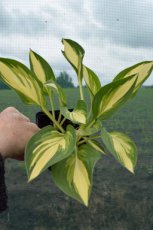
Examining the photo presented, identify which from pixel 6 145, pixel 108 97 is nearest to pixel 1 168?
pixel 6 145

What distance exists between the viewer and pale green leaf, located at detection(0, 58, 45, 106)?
0.36 m

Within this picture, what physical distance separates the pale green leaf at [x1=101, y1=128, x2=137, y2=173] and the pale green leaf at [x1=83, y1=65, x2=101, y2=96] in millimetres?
45

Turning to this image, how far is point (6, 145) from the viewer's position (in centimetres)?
41

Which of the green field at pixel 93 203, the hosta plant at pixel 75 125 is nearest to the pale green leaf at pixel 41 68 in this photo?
the hosta plant at pixel 75 125

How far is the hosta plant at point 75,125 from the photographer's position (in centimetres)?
34

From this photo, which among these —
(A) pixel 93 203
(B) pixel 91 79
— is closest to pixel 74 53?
(B) pixel 91 79

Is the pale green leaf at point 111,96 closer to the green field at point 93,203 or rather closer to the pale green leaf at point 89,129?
the pale green leaf at point 89,129

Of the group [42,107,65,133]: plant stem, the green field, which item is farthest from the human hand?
the green field

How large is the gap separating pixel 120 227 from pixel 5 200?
6.27 feet

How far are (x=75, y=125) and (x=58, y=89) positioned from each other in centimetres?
4

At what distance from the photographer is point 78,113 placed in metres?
0.35

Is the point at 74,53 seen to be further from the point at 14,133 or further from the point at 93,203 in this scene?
the point at 93,203

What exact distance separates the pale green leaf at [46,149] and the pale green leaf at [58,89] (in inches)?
1.0

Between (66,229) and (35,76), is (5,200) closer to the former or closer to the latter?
(35,76)
